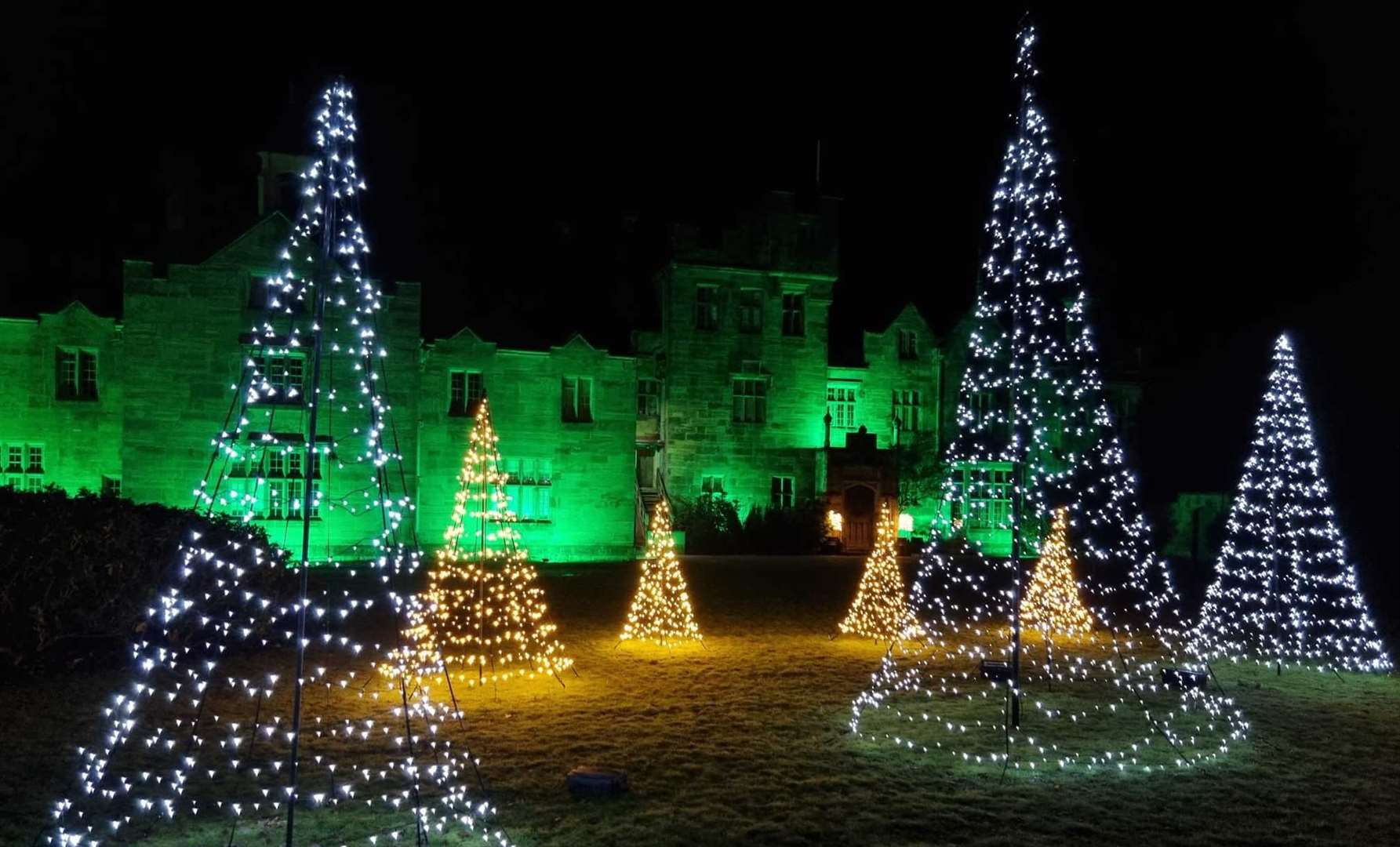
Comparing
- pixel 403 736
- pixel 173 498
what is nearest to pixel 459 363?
pixel 173 498

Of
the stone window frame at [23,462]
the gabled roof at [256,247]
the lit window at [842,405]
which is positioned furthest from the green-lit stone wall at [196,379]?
the lit window at [842,405]

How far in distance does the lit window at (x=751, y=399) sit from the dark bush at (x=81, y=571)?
65.6 feet

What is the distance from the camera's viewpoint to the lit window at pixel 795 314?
3127 centimetres

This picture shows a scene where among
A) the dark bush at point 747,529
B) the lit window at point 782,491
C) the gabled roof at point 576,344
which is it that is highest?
the gabled roof at point 576,344

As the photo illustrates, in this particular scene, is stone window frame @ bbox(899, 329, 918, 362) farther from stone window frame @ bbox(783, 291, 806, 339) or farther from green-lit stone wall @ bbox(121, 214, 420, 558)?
green-lit stone wall @ bbox(121, 214, 420, 558)

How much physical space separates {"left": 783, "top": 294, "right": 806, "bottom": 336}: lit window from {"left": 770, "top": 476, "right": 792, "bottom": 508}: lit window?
14.9ft

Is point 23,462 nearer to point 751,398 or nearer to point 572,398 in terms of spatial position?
point 572,398

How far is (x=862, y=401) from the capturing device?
3259cm

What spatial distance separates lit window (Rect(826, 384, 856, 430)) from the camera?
3234cm

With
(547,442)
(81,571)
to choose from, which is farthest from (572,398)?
(81,571)

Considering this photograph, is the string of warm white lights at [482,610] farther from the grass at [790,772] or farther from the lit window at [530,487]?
the lit window at [530,487]

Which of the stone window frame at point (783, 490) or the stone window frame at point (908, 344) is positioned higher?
the stone window frame at point (908, 344)

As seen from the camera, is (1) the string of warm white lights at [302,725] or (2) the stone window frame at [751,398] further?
(2) the stone window frame at [751,398]

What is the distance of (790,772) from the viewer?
26.1ft
